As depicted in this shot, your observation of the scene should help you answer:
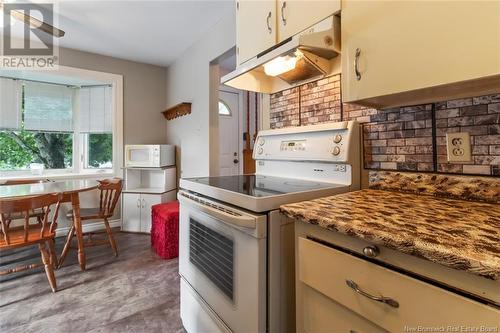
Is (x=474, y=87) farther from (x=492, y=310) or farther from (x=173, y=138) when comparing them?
(x=173, y=138)

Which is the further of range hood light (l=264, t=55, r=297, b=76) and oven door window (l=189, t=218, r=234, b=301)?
range hood light (l=264, t=55, r=297, b=76)

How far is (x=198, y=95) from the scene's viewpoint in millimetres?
2988

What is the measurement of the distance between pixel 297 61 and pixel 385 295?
1220mm

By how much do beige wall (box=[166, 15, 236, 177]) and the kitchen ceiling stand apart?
13 cm

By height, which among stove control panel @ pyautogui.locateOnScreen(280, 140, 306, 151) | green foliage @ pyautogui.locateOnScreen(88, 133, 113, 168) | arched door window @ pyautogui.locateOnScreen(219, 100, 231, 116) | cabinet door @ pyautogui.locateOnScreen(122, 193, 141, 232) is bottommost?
cabinet door @ pyautogui.locateOnScreen(122, 193, 141, 232)

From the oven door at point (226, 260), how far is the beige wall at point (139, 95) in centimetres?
274

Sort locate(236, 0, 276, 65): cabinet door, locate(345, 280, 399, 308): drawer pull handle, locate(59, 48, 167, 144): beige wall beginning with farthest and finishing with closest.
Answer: locate(59, 48, 167, 144): beige wall → locate(236, 0, 276, 65): cabinet door → locate(345, 280, 399, 308): drawer pull handle

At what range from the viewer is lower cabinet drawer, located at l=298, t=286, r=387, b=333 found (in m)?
0.68

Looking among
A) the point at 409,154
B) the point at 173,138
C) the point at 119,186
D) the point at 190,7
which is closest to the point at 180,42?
the point at 190,7

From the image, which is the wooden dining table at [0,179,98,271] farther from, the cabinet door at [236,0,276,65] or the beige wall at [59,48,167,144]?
the cabinet door at [236,0,276,65]

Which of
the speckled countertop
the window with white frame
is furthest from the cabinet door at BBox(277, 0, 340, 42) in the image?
the window with white frame

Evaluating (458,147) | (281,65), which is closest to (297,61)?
(281,65)

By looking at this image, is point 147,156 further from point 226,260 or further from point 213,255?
point 226,260

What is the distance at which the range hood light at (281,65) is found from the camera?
4.62 feet
